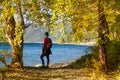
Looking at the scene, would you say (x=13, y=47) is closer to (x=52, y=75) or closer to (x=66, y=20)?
(x=52, y=75)

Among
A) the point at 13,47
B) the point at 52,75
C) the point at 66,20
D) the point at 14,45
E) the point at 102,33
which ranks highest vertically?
the point at 66,20

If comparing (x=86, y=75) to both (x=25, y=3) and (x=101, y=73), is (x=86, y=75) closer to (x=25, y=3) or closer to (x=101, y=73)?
(x=101, y=73)

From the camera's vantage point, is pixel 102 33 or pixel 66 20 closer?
pixel 66 20

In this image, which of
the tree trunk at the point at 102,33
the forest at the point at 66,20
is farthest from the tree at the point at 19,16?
the tree trunk at the point at 102,33

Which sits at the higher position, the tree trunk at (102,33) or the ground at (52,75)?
the tree trunk at (102,33)

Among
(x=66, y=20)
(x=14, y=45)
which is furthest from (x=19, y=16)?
(x=66, y=20)

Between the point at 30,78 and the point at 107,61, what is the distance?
4684mm

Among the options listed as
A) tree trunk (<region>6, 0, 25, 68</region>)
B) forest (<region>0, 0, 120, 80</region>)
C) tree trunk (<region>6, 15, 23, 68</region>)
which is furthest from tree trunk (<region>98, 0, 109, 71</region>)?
tree trunk (<region>6, 15, 23, 68</region>)

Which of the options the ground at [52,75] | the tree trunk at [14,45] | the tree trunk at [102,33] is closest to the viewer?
the tree trunk at [102,33]

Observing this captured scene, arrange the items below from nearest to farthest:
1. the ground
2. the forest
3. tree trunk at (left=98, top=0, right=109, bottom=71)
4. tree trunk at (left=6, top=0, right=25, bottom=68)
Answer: the forest, tree trunk at (left=98, top=0, right=109, bottom=71), the ground, tree trunk at (left=6, top=0, right=25, bottom=68)

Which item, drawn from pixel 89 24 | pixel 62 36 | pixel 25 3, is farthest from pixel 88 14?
pixel 25 3

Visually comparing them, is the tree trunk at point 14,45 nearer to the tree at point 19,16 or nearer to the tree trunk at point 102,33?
the tree at point 19,16

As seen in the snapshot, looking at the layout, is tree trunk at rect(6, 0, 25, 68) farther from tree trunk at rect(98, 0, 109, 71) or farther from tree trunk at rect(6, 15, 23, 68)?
tree trunk at rect(98, 0, 109, 71)

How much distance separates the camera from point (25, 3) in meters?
20.2
